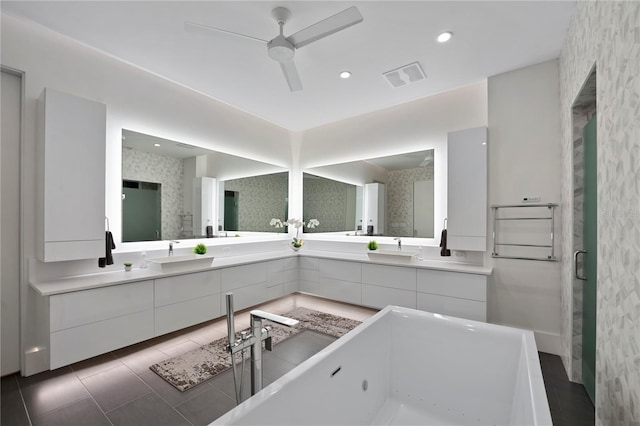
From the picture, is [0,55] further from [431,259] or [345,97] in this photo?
[431,259]

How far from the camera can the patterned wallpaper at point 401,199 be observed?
3908mm

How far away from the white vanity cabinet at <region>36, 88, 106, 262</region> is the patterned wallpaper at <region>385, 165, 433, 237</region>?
3.34 metres

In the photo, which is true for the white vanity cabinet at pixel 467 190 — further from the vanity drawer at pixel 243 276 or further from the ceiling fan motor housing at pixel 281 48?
the vanity drawer at pixel 243 276

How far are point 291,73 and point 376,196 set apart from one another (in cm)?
229

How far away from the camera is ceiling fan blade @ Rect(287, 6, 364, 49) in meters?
1.82

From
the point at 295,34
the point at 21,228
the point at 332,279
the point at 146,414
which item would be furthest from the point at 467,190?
the point at 21,228

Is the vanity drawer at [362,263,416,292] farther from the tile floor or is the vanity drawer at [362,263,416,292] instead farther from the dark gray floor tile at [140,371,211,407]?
the dark gray floor tile at [140,371,211,407]

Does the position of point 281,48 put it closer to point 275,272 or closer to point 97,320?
point 97,320

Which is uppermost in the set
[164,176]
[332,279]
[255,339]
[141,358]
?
[164,176]

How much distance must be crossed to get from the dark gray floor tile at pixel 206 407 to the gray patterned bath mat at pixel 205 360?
17cm

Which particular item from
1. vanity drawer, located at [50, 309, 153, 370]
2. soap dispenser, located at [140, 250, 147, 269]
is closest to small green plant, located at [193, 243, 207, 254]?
soap dispenser, located at [140, 250, 147, 269]

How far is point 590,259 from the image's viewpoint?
2.03 m

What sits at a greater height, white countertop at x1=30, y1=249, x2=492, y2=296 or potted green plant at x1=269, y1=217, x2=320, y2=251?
potted green plant at x1=269, y1=217, x2=320, y2=251

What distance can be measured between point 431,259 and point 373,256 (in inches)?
28.9
